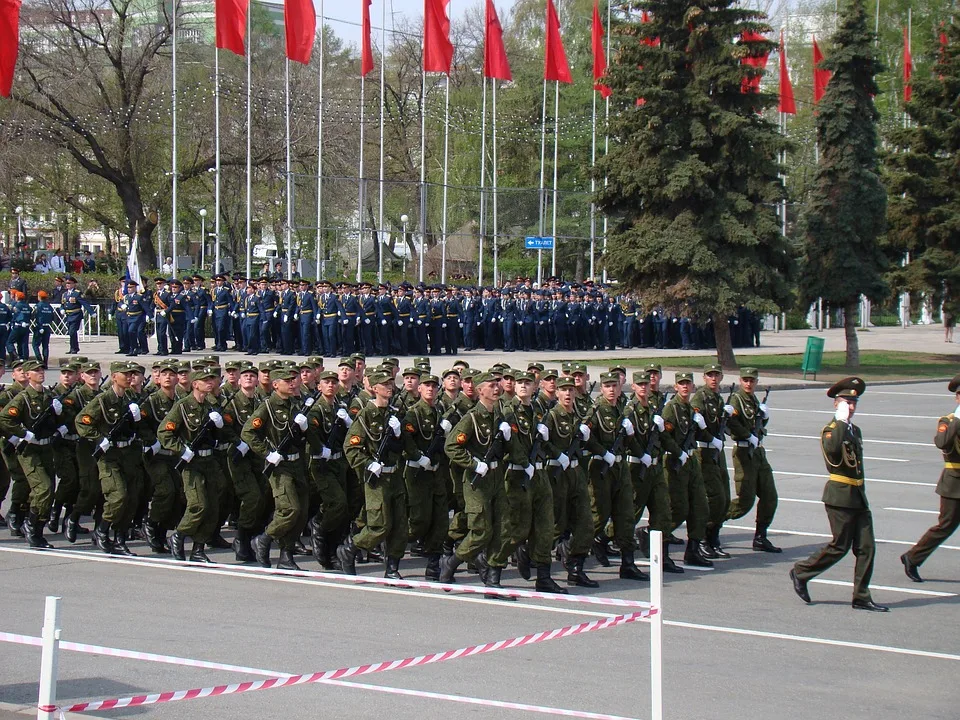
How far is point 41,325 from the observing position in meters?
27.6

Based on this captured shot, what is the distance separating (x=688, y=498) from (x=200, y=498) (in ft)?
15.0

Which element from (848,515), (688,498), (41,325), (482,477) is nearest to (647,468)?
(688,498)

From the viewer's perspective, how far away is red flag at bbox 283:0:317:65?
114 feet

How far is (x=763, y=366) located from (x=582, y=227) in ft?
63.2

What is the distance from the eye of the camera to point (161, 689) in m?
7.71

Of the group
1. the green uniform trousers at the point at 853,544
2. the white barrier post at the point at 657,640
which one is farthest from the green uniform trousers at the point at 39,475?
the white barrier post at the point at 657,640

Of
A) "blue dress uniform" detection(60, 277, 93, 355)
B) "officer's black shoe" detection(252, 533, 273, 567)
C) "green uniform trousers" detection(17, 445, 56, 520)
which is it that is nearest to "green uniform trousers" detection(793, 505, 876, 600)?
"officer's black shoe" detection(252, 533, 273, 567)

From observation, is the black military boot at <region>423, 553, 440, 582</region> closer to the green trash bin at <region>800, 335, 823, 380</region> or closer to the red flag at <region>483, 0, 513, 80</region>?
the green trash bin at <region>800, 335, 823, 380</region>

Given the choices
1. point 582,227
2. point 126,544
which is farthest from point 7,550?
point 582,227

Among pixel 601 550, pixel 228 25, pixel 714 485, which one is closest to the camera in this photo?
pixel 601 550

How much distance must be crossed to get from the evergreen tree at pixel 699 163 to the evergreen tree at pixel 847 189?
139 inches

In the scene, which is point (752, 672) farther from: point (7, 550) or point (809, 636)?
point (7, 550)

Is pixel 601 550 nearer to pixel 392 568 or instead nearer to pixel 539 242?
pixel 392 568

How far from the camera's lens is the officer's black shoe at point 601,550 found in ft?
39.5
